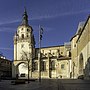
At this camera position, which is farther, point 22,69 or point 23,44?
point 23,44

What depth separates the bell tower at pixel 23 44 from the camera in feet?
406

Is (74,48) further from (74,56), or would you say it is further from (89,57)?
(89,57)

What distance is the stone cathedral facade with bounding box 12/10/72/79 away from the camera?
116037 millimetres

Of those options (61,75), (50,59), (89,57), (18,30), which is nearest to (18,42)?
(18,30)

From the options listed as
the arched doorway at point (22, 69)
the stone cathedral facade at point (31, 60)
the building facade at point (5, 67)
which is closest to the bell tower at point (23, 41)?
the stone cathedral facade at point (31, 60)

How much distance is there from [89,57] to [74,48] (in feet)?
149

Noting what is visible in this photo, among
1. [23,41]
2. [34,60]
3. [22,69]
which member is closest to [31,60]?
[34,60]

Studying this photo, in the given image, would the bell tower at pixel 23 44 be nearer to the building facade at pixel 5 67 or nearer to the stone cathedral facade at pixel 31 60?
the stone cathedral facade at pixel 31 60

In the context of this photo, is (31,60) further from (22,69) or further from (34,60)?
(22,69)

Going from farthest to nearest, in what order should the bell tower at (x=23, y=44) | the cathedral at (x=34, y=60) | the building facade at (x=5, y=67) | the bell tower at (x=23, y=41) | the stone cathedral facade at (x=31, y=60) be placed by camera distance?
the building facade at (x=5, y=67) → the bell tower at (x=23, y=41) → the bell tower at (x=23, y=44) → the stone cathedral facade at (x=31, y=60) → the cathedral at (x=34, y=60)

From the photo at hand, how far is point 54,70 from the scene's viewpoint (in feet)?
388

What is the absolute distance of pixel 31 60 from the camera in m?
121

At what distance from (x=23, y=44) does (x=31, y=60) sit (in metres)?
10.0

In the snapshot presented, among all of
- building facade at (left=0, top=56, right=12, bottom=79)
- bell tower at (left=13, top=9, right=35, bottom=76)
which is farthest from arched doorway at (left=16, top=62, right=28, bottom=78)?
building facade at (left=0, top=56, right=12, bottom=79)
